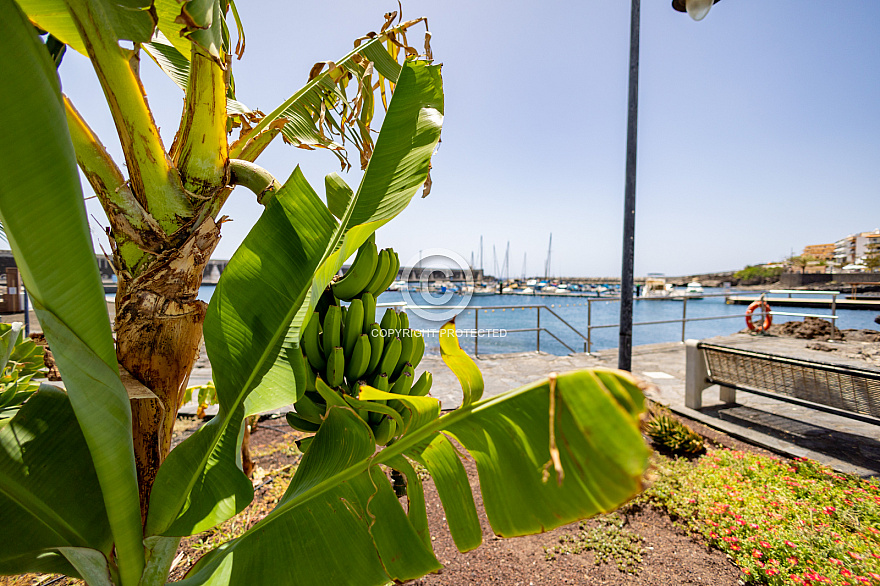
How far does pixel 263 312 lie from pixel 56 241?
0.41 m

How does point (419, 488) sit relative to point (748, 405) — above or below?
above

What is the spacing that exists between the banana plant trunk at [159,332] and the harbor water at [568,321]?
0.80 meters

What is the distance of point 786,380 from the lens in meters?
3.84

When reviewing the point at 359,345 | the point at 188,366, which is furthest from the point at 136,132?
the point at 359,345

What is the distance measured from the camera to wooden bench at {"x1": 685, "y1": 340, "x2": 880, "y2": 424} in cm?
334

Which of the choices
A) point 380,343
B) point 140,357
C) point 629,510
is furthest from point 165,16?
point 629,510

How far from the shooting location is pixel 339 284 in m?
1.32

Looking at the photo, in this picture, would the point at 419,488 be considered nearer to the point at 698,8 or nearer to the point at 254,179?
the point at 254,179

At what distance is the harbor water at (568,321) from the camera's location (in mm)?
7359

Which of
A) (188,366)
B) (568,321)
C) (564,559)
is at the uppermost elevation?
(188,366)

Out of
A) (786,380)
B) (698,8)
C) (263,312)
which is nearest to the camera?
(263,312)

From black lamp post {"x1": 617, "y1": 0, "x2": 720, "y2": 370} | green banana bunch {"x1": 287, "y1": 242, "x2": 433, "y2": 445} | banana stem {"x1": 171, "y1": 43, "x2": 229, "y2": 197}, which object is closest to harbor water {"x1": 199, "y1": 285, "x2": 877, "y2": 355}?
green banana bunch {"x1": 287, "y1": 242, "x2": 433, "y2": 445}

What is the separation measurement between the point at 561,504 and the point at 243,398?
0.78m

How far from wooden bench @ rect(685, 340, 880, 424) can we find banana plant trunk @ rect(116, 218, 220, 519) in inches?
191
